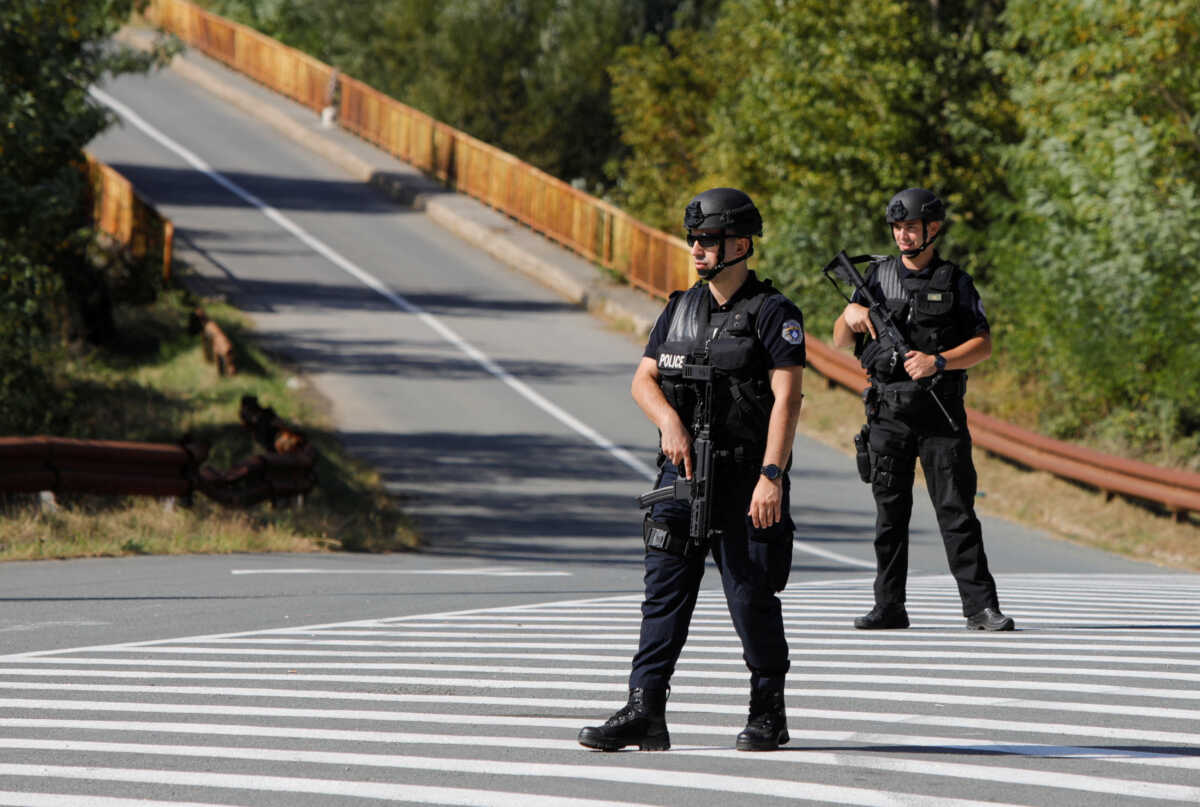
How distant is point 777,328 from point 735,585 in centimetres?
90

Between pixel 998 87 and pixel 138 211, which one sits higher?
pixel 998 87

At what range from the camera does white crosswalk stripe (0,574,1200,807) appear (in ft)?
16.9

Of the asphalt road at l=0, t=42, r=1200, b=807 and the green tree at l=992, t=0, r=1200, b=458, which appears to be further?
the green tree at l=992, t=0, r=1200, b=458

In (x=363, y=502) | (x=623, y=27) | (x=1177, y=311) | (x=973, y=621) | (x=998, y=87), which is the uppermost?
(x=623, y=27)

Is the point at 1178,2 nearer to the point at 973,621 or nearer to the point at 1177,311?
the point at 1177,311

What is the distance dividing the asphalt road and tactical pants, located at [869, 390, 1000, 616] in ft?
1.01

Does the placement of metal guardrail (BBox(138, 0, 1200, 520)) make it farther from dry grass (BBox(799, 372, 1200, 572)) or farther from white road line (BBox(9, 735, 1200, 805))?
white road line (BBox(9, 735, 1200, 805))

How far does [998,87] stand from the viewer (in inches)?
1144

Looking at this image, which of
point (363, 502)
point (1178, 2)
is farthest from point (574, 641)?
point (1178, 2)

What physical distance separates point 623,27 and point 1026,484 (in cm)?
3105

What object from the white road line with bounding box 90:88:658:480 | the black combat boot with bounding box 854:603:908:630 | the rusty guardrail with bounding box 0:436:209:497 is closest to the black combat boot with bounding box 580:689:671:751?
the black combat boot with bounding box 854:603:908:630

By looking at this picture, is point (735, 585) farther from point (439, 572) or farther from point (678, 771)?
point (439, 572)

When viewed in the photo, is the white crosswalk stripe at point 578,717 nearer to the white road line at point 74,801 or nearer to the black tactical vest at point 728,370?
the white road line at point 74,801

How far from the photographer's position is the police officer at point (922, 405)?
844 cm
